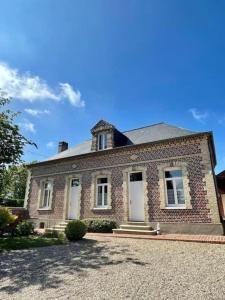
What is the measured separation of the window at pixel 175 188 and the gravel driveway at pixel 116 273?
298cm

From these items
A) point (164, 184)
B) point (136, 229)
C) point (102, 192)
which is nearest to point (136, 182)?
point (164, 184)

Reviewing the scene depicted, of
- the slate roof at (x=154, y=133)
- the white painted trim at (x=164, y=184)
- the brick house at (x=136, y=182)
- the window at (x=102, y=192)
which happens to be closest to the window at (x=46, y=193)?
the brick house at (x=136, y=182)

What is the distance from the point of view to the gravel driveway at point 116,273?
3.50 meters

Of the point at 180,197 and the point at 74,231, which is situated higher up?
the point at 180,197

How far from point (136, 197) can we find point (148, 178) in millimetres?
1178

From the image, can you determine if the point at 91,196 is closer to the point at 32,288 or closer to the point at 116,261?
the point at 116,261

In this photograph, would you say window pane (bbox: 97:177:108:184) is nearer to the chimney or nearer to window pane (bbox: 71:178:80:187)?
window pane (bbox: 71:178:80:187)

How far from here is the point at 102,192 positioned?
12.0m

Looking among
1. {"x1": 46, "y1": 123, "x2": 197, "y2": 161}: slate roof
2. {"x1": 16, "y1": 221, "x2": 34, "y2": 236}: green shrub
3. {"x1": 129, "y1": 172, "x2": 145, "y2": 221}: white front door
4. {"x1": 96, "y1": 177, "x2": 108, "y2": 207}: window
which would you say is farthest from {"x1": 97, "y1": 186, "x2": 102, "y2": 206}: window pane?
{"x1": 16, "y1": 221, "x2": 34, "y2": 236}: green shrub

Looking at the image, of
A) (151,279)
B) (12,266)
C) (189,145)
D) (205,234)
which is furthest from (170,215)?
(12,266)

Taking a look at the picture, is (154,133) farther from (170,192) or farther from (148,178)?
(170,192)

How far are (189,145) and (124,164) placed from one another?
11.3ft

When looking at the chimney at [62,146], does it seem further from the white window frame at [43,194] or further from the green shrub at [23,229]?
Answer: the green shrub at [23,229]

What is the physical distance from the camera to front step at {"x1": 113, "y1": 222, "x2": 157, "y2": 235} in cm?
943
